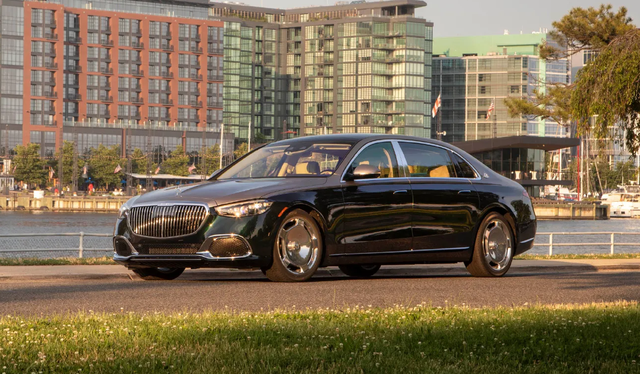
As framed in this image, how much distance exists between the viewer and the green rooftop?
184375 millimetres

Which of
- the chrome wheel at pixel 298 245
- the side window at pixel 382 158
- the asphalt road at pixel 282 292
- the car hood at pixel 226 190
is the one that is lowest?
the asphalt road at pixel 282 292

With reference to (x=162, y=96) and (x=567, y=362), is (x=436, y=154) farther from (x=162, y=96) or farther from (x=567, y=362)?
(x=162, y=96)

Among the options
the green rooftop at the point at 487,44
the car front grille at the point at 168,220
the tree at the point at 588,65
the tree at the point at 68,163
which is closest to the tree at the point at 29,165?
the tree at the point at 68,163

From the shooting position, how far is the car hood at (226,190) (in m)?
10.0

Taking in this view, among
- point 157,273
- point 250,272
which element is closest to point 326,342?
point 157,273

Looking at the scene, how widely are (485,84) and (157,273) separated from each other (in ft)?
558

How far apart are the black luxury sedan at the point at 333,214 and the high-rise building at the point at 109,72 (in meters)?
136

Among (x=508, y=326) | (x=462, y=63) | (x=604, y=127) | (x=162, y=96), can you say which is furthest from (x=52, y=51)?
(x=508, y=326)

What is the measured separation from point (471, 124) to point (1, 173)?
8525 centimetres

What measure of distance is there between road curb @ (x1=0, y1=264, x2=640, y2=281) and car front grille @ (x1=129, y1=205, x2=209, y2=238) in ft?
4.10

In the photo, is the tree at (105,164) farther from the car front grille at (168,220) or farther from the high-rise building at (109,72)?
the car front grille at (168,220)

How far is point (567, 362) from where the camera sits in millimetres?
5098

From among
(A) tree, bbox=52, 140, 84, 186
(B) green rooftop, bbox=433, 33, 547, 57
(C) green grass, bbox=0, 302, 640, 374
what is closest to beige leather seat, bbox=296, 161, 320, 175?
(C) green grass, bbox=0, 302, 640, 374

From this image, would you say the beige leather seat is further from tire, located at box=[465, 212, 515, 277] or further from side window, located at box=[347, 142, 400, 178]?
tire, located at box=[465, 212, 515, 277]
